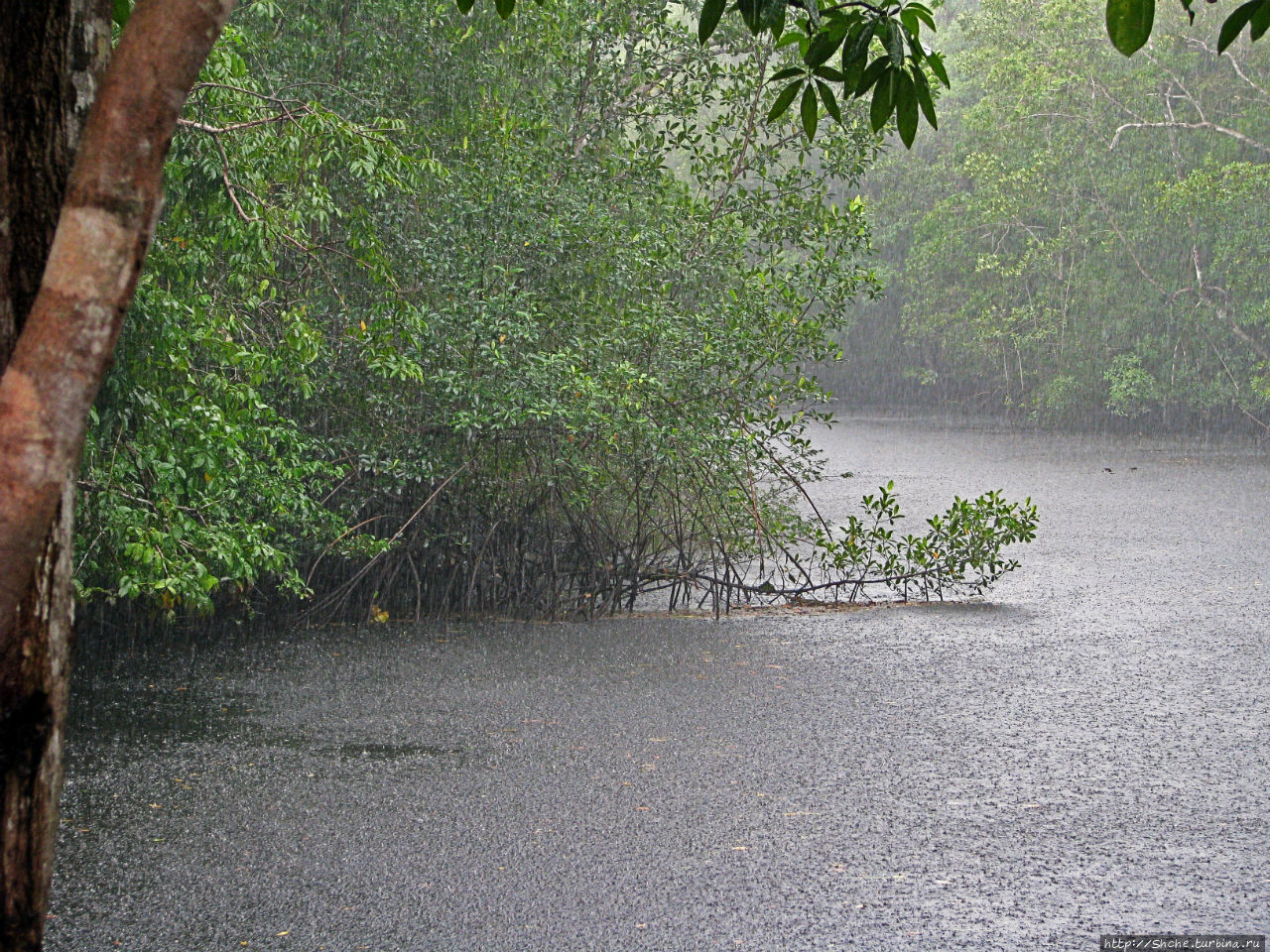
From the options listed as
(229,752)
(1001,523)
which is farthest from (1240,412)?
(229,752)

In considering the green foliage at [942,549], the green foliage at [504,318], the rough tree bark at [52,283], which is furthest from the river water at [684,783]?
the rough tree bark at [52,283]

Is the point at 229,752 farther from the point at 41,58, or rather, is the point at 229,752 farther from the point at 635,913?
the point at 41,58

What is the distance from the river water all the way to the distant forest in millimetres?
17366

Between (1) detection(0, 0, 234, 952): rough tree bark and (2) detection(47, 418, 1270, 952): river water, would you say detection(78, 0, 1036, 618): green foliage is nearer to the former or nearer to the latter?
(2) detection(47, 418, 1270, 952): river water

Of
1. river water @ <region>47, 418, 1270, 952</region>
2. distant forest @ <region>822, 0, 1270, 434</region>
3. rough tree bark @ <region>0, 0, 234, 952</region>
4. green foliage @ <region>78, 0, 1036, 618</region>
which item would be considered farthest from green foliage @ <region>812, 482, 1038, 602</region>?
distant forest @ <region>822, 0, 1270, 434</region>

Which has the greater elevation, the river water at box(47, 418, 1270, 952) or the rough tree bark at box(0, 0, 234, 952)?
the rough tree bark at box(0, 0, 234, 952)

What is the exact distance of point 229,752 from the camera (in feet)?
17.8

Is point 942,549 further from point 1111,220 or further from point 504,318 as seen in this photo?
point 1111,220

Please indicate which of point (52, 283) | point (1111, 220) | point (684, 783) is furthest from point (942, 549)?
point (1111, 220)

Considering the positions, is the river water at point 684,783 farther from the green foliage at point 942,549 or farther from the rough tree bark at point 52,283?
the rough tree bark at point 52,283

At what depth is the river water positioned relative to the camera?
12.4 ft

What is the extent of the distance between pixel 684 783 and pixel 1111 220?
2320 centimetres

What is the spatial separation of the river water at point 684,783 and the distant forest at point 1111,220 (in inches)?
684

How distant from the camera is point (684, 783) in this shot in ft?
16.5
